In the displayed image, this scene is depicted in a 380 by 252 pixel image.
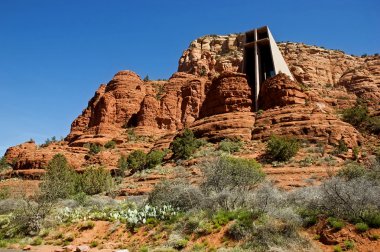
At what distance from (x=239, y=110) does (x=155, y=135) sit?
23.1 metres

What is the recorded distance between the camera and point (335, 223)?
1633 cm

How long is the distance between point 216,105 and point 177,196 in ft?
109

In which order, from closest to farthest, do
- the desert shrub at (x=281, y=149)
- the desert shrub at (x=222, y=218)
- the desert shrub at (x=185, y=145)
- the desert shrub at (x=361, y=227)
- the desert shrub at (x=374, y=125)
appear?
the desert shrub at (x=361, y=227) < the desert shrub at (x=222, y=218) < the desert shrub at (x=281, y=149) < the desert shrub at (x=185, y=145) < the desert shrub at (x=374, y=125)

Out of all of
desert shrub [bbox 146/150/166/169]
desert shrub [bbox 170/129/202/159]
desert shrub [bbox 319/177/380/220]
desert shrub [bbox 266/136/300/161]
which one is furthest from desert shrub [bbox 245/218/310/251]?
desert shrub [bbox 146/150/166/169]

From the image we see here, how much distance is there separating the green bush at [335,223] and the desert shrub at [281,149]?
74.1 feet

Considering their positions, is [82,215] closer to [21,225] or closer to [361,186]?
[21,225]

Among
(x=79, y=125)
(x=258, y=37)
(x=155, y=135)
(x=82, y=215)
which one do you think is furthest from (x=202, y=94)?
(x=82, y=215)

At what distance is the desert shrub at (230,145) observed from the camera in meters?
43.8

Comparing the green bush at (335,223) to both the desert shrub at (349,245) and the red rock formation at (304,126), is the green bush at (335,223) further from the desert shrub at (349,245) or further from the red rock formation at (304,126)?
the red rock formation at (304,126)

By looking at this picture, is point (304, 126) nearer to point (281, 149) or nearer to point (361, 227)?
point (281, 149)

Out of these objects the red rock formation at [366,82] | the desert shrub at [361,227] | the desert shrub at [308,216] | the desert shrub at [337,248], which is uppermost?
the red rock formation at [366,82]

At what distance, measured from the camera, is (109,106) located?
81188 millimetres

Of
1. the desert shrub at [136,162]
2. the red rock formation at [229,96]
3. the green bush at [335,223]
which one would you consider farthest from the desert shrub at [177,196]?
the red rock formation at [229,96]

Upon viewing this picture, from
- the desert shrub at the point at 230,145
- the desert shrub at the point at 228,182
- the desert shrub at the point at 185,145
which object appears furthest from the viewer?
the desert shrub at the point at 185,145
